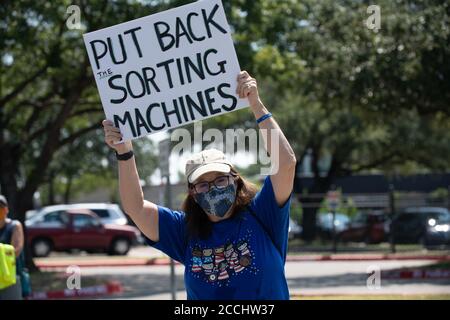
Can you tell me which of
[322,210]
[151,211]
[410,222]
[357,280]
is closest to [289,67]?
[357,280]

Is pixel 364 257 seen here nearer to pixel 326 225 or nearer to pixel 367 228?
pixel 367 228

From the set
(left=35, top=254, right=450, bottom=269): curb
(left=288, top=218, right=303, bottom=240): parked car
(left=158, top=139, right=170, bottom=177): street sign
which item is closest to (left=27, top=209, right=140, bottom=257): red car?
(left=35, top=254, right=450, bottom=269): curb

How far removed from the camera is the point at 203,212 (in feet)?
14.4

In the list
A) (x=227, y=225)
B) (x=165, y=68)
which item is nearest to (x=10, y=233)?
(x=165, y=68)

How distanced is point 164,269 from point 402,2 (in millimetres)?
9618

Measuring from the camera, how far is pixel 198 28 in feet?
15.9

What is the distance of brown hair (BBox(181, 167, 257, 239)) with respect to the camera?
434 centimetres

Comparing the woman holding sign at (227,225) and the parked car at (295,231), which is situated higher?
the woman holding sign at (227,225)

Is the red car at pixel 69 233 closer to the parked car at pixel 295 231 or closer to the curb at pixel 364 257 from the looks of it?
the curb at pixel 364 257

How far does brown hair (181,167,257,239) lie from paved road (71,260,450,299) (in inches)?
412

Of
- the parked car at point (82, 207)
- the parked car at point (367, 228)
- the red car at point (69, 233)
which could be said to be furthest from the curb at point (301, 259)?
the parked car at point (367, 228)

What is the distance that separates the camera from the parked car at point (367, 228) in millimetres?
31734

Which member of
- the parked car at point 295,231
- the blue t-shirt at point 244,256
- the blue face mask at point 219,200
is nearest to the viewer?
the blue t-shirt at point 244,256

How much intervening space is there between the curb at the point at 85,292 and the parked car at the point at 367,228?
A: 15882mm
